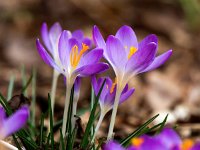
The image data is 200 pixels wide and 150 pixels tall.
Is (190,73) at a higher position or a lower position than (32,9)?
lower

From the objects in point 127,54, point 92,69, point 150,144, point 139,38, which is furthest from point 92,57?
point 139,38

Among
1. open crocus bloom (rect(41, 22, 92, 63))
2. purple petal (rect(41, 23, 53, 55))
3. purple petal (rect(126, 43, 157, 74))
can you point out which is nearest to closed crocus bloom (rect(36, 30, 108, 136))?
purple petal (rect(126, 43, 157, 74))

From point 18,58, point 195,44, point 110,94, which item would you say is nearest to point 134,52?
point 110,94

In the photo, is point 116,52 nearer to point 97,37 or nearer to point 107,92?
point 97,37

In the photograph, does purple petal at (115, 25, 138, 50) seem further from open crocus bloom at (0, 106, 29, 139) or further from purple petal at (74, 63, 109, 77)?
open crocus bloom at (0, 106, 29, 139)

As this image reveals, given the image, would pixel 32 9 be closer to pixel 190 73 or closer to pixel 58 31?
pixel 190 73

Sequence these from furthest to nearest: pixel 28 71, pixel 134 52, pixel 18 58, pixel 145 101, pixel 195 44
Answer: pixel 195 44 < pixel 18 58 < pixel 28 71 < pixel 145 101 < pixel 134 52
